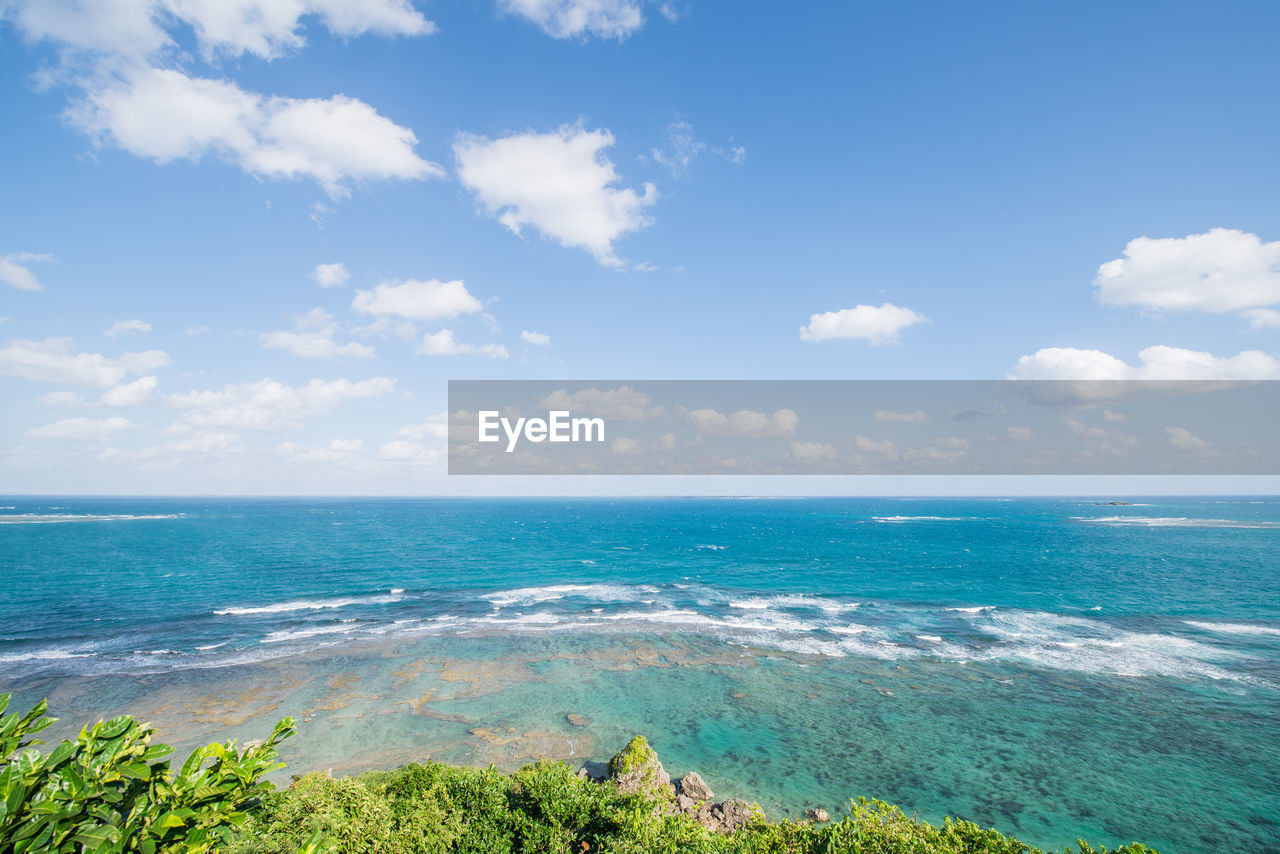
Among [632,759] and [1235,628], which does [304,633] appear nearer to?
[632,759]

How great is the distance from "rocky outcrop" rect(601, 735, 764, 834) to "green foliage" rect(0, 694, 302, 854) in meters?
20.3

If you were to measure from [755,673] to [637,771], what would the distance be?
19.2 m

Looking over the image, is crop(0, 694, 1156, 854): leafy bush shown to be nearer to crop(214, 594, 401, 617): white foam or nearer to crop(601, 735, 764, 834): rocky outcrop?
crop(601, 735, 764, 834): rocky outcrop

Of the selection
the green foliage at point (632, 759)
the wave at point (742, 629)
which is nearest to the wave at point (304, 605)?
the wave at point (742, 629)

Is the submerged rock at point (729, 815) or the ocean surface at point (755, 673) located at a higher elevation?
the submerged rock at point (729, 815)

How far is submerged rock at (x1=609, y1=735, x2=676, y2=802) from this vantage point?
24.1 metres

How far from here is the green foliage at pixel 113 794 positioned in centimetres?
399

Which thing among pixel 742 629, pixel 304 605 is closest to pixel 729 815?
pixel 742 629

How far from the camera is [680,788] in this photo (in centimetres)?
2553

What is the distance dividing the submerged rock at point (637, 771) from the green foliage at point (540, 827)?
8.43m

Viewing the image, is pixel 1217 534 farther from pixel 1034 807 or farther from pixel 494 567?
pixel 494 567

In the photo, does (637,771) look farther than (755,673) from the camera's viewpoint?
No

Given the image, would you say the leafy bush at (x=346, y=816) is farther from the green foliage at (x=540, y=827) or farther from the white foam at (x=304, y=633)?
the white foam at (x=304, y=633)

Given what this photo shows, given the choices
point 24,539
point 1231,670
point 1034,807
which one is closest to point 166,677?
point 1034,807
